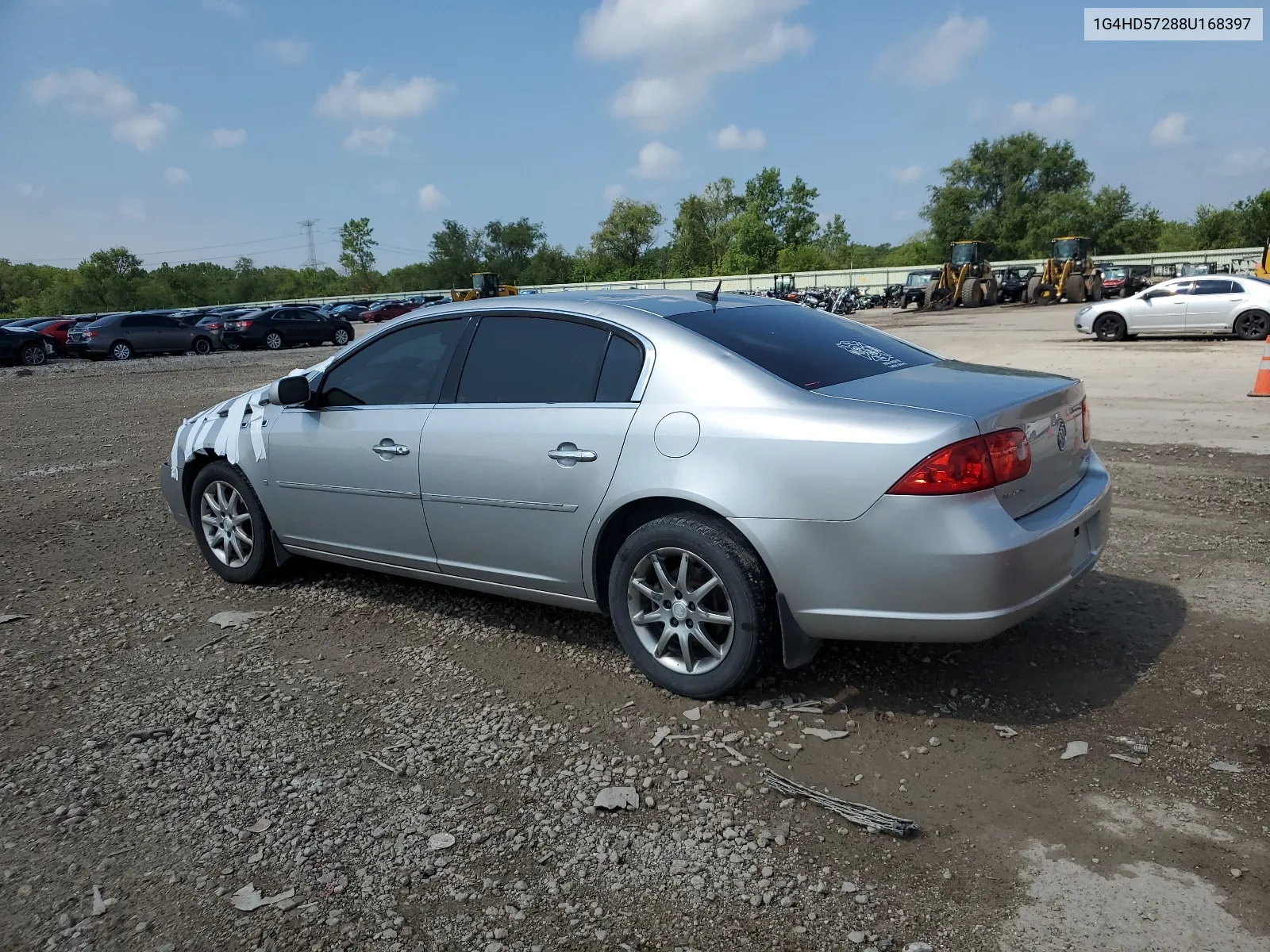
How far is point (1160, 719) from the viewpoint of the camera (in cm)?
351

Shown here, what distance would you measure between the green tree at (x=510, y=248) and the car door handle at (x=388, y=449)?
105m

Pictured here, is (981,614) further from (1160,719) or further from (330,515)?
(330,515)

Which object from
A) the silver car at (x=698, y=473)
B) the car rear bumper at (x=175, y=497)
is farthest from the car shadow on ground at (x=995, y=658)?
the car rear bumper at (x=175, y=497)

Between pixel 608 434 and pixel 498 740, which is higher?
pixel 608 434

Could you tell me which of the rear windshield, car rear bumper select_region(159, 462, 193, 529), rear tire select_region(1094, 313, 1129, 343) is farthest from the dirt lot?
rear tire select_region(1094, 313, 1129, 343)

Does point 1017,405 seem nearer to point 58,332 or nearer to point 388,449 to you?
point 388,449

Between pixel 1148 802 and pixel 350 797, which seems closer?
pixel 1148 802

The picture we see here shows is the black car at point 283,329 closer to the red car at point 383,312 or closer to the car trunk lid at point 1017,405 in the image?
the red car at point 383,312

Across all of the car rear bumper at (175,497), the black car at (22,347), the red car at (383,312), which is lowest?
the car rear bumper at (175,497)

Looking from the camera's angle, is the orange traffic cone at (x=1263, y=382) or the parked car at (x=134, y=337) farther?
the parked car at (x=134, y=337)

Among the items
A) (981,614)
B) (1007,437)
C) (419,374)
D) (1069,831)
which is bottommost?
(1069,831)

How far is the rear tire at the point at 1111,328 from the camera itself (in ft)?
72.5

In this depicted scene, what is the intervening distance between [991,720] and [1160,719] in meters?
0.58

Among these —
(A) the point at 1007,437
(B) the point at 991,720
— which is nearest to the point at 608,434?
(A) the point at 1007,437
